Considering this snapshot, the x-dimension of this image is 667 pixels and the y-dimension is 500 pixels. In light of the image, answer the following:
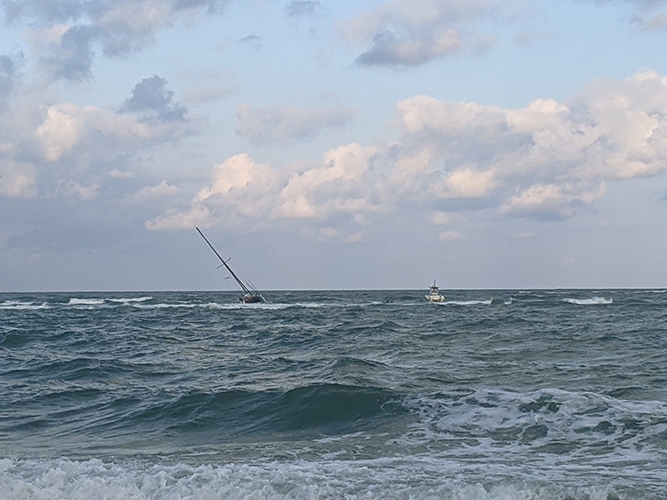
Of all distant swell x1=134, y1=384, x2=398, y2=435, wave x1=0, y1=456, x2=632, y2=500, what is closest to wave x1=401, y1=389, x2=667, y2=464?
distant swell x1=134, y1=384, x2=398, y2=435

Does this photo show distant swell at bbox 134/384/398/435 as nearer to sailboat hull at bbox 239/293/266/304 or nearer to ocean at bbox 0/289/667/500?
ocean at bbox 0/289/667/500

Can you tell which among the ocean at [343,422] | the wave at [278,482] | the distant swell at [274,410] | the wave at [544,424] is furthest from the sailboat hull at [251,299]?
the wave at [278,482]

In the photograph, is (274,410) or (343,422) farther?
(274,410)

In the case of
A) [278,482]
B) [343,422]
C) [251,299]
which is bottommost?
[343,422]

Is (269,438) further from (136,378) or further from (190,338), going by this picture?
(190,338)

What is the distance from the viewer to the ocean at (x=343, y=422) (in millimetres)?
9508

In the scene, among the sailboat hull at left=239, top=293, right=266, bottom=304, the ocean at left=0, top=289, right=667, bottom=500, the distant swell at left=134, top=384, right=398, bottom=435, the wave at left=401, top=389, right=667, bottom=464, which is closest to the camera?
the ocean at left=0, top=289, right=667, bottom=500

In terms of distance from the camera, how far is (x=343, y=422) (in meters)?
14.4

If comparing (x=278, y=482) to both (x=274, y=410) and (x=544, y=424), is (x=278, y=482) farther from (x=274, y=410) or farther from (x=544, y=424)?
(x=274, y=410)

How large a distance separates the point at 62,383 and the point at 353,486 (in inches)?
530

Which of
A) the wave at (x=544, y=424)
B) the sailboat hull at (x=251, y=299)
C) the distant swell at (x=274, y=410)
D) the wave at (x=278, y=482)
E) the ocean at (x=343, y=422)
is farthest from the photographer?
the sailboat hull at (x=251, y=299)

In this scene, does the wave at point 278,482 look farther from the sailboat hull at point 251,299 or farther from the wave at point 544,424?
the sailboat hull at point 251,299

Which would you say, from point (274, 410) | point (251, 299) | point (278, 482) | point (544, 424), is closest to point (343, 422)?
point (274, 410)

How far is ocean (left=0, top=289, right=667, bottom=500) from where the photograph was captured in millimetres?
9508
